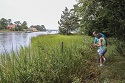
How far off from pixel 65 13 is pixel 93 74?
146ft

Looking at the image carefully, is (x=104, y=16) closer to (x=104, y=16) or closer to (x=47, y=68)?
(x=104, y=16)

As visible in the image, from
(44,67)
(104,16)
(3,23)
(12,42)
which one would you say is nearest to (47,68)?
(44,67)

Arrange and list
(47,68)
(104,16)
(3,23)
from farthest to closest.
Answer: (3,23), (104,16), (47,68)

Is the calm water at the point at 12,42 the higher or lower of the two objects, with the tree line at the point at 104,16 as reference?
lower

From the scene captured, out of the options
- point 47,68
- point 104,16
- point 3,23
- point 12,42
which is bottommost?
point 47,68

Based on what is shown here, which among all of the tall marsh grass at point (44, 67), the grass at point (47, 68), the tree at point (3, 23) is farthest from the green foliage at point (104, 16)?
the tree at point (3, 23)

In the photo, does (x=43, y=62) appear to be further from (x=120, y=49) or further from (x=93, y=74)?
(x=120, y=49)

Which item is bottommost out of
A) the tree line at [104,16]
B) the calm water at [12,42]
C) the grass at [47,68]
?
the calm water at [12,42]

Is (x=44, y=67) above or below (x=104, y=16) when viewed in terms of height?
below

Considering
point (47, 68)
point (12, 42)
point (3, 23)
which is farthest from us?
point (3, 23)

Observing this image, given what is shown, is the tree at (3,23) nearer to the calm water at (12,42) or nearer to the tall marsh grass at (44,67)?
the calm water at (12,42)

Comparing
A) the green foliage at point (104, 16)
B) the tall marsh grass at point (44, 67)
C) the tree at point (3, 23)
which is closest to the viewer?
the tall marsh grass at point (44, 67)

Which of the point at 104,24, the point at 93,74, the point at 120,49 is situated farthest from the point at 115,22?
the point at 120,49

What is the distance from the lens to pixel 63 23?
47188mm
